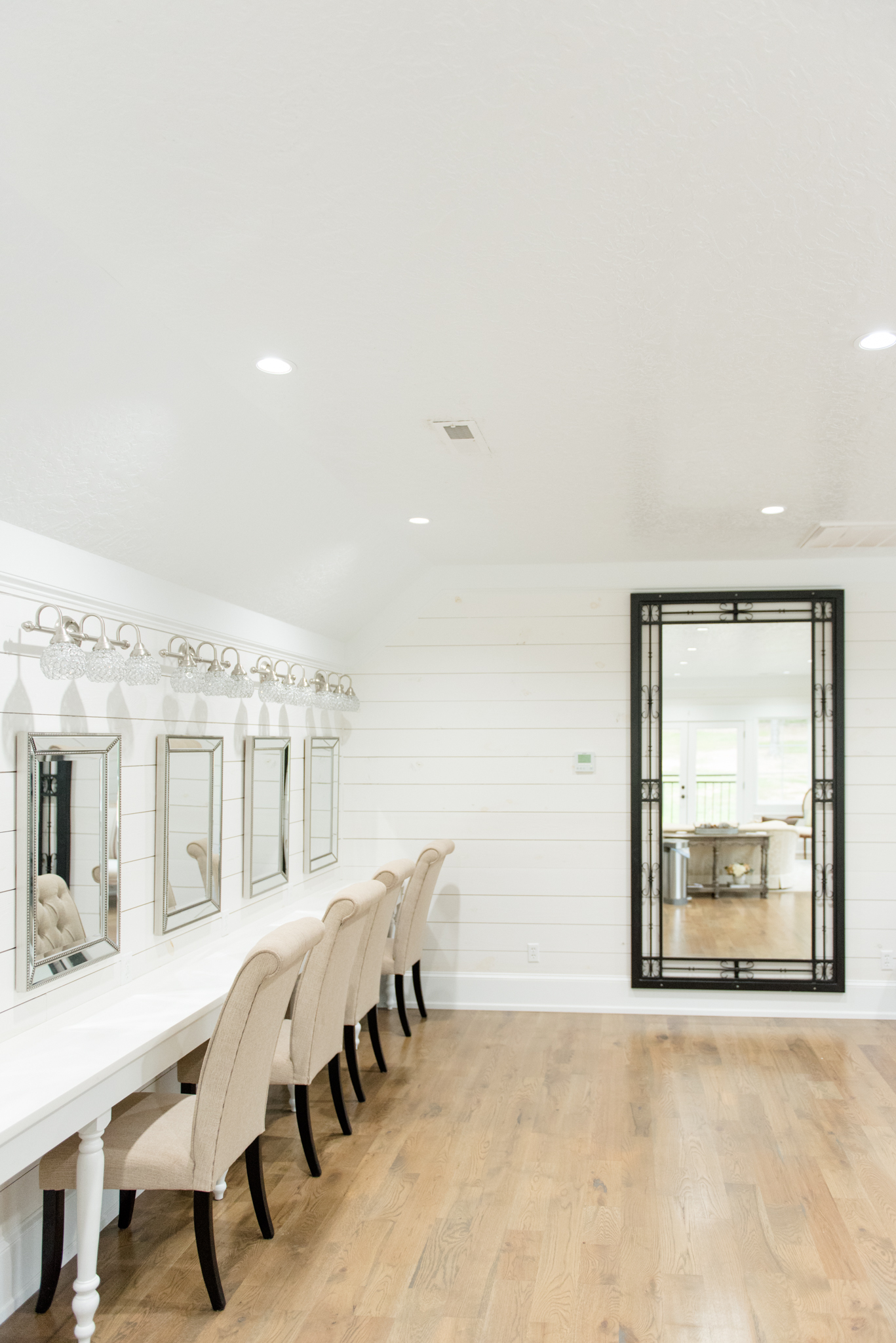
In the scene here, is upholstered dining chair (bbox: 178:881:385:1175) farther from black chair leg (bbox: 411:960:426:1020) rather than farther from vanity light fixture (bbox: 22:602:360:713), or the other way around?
black chair leg (bbox: 411:960:426:1020)

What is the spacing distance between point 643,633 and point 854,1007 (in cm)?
233

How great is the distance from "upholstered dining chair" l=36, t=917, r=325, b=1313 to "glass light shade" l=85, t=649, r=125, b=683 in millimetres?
833

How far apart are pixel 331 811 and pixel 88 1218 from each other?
3181 millimetres

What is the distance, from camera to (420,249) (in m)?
1.95

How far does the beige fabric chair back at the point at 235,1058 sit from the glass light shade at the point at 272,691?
1588 millimetres

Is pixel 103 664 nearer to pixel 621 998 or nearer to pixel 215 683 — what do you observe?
pixel 215 683

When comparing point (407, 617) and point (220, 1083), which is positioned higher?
point (407, 617)

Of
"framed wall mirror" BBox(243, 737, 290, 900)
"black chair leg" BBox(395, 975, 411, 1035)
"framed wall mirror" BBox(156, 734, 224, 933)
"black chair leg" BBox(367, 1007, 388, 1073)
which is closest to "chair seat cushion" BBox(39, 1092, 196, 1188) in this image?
"framed wall mirror" BBox(156, 734, 224, 933)

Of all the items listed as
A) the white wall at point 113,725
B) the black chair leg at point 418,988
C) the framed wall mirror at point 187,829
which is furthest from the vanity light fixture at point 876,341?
the black chair leg at point 418,988

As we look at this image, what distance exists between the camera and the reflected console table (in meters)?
5.43

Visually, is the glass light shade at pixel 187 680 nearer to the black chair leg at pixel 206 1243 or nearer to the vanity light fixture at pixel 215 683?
the vanity light fixture at pixel 215 683

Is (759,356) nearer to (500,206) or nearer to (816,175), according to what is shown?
(816,175)

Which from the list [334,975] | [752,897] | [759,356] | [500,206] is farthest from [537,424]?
[752,897]

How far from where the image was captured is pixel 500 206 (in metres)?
1.79
